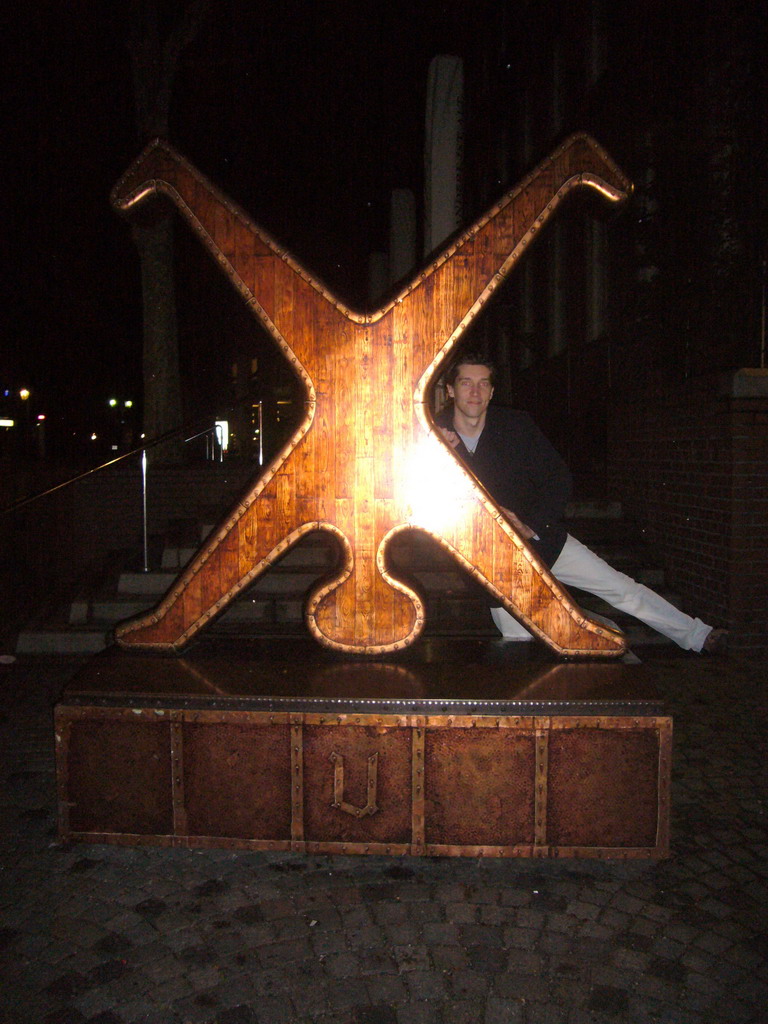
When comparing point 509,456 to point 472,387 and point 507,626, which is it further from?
point 507,626

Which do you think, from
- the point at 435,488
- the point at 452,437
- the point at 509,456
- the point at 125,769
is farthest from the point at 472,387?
the point at 125,769

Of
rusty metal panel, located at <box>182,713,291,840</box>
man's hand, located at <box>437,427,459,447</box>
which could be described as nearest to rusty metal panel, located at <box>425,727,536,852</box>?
rusty metal panel, located at <box>182,713,291,840</box>

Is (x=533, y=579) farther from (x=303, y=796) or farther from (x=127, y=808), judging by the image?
(x=127, y=808)

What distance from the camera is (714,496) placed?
5.64 metres

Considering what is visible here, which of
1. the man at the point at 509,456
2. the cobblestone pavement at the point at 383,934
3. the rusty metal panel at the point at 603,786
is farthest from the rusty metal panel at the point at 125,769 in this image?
the man at the point at 509,456

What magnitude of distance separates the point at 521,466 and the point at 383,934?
200 cm

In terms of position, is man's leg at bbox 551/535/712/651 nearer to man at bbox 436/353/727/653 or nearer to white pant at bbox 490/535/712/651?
white pant at bbox 490/535/712/651

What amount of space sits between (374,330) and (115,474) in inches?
267

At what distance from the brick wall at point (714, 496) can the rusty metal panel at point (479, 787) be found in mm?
3387

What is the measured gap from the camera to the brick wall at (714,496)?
17.4ft

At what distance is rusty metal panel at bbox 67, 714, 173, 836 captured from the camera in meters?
2.73

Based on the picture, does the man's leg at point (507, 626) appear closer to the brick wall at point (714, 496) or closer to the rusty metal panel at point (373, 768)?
the rusty metal panel at point (373, 768)

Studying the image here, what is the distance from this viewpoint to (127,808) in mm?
2771

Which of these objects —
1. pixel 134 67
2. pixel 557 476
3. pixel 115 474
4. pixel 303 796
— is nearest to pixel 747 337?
pixel 557 476
